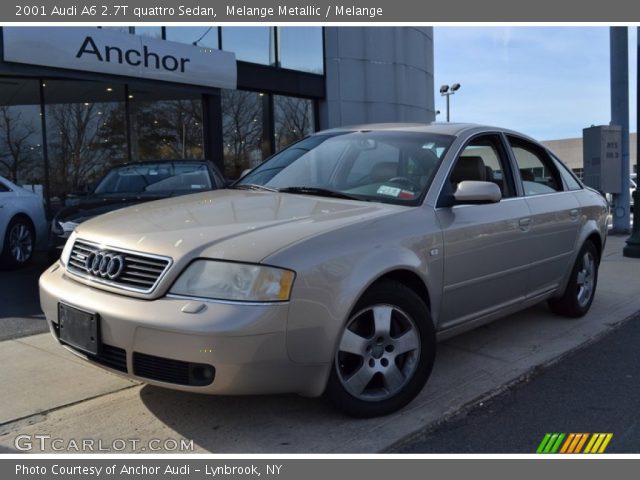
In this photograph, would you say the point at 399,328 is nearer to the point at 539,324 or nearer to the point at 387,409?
the point at 387,409

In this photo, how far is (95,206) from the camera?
692 cm

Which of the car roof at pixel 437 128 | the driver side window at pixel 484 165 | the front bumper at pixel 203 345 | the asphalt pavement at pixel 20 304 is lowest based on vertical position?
the asphalt pavement at pixel 20 304

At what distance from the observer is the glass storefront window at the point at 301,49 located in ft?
48.1

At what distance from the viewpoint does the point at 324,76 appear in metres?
15.7

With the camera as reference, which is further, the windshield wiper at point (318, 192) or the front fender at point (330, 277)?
the windshield wiper at point (318, 192)

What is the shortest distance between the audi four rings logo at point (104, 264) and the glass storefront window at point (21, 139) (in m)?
9.85

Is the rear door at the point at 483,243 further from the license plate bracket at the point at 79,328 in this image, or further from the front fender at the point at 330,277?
the license plate bracket at the point at 79,328

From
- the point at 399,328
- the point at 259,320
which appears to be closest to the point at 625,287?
the point at 399,328

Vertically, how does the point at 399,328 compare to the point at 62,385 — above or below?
above

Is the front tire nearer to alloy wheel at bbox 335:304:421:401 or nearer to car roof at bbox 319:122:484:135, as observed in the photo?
alloy wheel at bbox 335:304:421:401

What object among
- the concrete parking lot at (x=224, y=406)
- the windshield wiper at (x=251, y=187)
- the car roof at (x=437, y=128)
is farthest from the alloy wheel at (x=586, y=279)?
the windshield wiper at (x=251, y=187)

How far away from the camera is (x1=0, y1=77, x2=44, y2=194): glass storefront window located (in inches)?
477

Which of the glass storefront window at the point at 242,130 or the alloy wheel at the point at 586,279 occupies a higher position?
the glass storefront window at the point at 242,130

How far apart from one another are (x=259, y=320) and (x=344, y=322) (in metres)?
0.47
